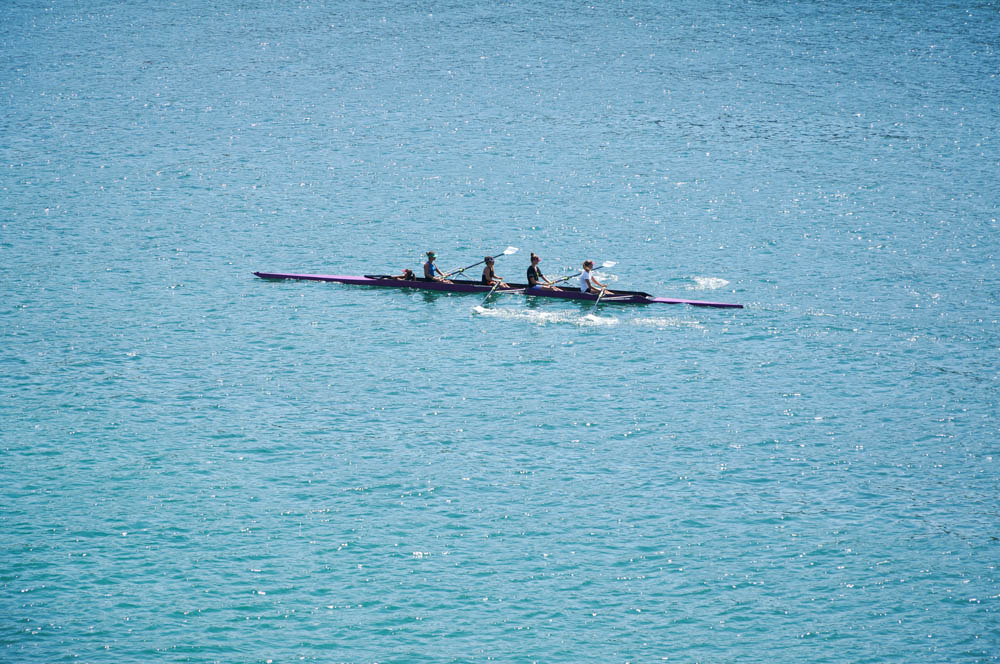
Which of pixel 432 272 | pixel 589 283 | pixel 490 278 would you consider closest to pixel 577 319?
pixel 589 283

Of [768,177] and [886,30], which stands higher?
[886,30]

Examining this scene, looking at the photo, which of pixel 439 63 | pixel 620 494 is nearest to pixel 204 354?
pixel 620 494

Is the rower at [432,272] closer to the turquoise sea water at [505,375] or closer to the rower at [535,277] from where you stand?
the turquoise sea water at [505,375]

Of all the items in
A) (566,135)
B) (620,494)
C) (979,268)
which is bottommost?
(620,494)

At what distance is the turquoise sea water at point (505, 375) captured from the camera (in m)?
28.0

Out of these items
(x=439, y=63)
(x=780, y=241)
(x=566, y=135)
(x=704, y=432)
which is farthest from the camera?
(x=439, y=63)

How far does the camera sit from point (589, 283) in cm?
4488

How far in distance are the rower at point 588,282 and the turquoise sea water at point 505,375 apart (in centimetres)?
125

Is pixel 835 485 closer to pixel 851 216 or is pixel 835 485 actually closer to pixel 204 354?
pixel 204 354

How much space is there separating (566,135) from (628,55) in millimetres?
18795

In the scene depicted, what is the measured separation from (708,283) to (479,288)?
31.5 ft

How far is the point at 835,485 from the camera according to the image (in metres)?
32.8

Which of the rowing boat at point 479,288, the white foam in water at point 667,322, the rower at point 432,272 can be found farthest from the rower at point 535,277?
the white foam in water at point 667,322

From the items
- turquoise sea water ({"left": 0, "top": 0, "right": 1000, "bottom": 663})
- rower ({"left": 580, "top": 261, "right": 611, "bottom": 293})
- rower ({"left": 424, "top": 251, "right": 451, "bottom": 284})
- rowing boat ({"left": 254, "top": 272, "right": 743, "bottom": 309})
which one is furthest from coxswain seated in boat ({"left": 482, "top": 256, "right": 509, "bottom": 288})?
rower ({"left": 580, "top": 261, "right": 611, "bottom": 293})
